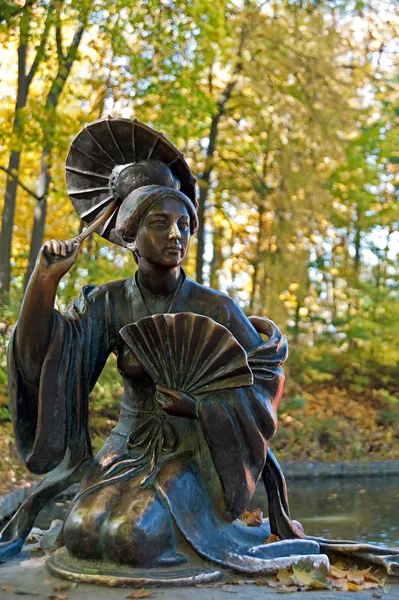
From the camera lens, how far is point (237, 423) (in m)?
5.15

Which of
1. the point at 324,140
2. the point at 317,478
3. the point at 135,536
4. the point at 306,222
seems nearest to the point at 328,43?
the point at 324,140

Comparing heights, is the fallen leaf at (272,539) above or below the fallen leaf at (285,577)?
above

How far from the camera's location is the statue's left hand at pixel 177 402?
5.12 m

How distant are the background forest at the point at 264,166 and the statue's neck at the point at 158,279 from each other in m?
8.12

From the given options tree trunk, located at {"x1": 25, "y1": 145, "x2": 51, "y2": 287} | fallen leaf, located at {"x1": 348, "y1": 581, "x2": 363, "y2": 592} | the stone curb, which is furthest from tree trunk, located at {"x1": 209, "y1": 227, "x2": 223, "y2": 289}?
fallen leaf, located at {"x1": 348, "y1": 581, "x2": 363, "y2": 592}

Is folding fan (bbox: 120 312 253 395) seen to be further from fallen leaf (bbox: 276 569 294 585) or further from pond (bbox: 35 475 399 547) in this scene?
pond (bbox: 35 475 399 547)

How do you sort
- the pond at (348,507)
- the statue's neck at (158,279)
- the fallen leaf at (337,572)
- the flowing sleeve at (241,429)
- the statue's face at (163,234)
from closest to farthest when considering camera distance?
the fallen leaf at (337,572) → the flowing sleeve at (241,429) → the statue's face at (163,234) → the statue's neck at (158,279) → the pond at (348,507)

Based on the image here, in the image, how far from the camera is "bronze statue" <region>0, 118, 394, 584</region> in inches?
193

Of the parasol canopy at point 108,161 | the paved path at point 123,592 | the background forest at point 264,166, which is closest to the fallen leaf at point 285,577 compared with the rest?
the paved path at point 123,592

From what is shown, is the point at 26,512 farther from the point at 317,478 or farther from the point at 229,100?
the point at 229,100

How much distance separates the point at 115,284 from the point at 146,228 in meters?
0.47

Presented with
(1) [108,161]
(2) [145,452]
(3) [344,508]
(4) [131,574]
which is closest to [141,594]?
(4) [131,574]

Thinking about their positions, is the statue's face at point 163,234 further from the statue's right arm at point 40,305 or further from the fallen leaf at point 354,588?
the fallen leaf at point 354,588

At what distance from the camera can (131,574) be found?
469cm
